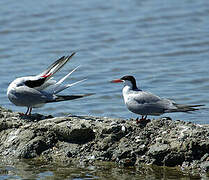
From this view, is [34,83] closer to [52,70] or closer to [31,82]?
[31,82]

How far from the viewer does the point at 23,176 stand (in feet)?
20.2

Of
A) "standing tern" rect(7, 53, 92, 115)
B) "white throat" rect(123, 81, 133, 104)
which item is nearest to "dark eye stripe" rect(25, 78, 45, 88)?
"standing tern" rect(7, 53, 92, 115)

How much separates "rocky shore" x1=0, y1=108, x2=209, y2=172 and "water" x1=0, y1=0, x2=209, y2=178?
1858 millimetres

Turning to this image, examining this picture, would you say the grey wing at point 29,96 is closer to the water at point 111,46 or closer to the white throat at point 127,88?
the white throat at point 127,88

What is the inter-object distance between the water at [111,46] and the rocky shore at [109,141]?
6.10 feet

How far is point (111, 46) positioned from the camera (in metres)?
13.1

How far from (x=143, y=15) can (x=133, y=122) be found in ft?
29.1

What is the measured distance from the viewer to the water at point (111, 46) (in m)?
9.77

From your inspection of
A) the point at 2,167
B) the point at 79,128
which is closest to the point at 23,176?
the point at 2,167

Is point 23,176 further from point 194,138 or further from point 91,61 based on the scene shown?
point 91,61

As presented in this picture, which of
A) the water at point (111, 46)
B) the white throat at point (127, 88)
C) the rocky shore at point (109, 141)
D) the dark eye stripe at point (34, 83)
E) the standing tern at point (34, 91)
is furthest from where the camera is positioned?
the water at point (111, 46)

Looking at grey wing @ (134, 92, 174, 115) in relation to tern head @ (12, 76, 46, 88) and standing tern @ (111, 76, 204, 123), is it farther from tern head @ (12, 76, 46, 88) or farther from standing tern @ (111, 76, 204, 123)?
tern head @ (12, 76, 46, 88)

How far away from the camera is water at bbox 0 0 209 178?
9766mm

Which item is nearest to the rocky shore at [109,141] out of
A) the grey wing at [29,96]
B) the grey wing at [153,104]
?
the grey wing at [153,104]
